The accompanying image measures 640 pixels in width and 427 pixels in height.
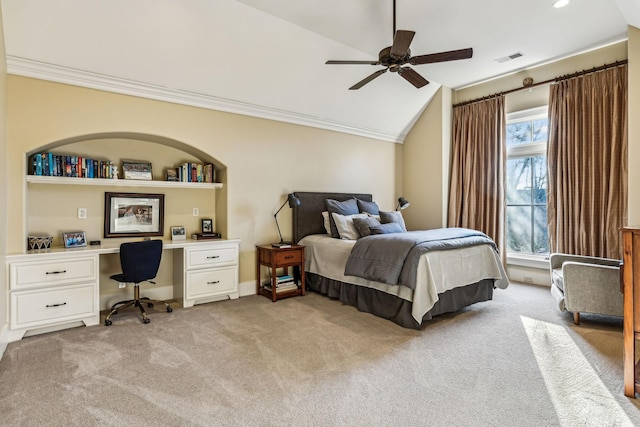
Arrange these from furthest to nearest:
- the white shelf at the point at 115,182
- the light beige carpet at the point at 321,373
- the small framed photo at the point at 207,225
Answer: the small framed photo at the point at 207,225 → the white shelf at the point at 115,182 → the light beige carpet at the point at 321,373

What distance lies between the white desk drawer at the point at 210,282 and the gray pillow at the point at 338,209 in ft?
4.66

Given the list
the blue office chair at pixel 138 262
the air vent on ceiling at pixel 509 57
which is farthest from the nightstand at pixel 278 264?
the air vent on ceiling at pixel 509 57

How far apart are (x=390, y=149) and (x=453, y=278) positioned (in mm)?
3329

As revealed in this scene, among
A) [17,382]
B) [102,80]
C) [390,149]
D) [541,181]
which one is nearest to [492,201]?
[541,181]

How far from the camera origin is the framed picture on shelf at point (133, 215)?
3.73 meters

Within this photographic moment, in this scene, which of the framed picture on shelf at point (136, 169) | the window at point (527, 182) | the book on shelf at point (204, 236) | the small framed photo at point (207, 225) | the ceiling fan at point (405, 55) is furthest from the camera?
the window at point (527, 182)

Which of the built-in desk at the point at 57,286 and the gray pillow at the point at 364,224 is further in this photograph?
the gray pillow at the point at 364,224

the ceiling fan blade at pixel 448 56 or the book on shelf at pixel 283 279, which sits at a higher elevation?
the ceiling fan blade at pixel 448 56

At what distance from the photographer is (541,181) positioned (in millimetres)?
4914

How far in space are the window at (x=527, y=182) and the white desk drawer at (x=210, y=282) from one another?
14.0ft

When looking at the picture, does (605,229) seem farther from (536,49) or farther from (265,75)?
(265,75)

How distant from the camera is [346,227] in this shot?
14.4 ft

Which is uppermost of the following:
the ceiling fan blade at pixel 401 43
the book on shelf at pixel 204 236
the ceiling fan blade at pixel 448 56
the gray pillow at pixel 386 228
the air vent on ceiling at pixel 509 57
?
the air vent on ceiling at pixel 509 57

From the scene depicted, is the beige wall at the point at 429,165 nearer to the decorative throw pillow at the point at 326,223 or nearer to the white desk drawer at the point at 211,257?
the decorative throw pillow at the point at 326,223
